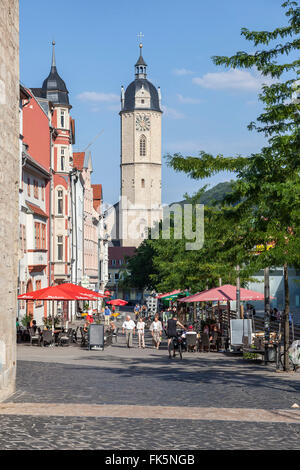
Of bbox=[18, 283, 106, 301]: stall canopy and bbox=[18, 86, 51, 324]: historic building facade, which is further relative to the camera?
bbox=[18, 86, 51, 324]: historic building facade

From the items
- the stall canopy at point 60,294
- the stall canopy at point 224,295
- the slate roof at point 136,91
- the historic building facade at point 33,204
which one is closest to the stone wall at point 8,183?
the stall canopy at point 224,295

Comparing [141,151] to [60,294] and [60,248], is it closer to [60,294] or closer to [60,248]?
[60,248]

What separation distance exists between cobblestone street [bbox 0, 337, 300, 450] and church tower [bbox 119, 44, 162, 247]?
137 metres

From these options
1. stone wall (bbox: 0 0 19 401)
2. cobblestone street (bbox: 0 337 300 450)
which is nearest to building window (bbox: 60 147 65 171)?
cobblestone street (bbox: 0 337 300 450)

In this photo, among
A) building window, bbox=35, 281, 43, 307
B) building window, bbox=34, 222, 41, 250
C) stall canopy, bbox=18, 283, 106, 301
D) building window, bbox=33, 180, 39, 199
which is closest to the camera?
stall canopy, bbox=18, 283, 106, 301

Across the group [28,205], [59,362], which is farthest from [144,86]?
[59,362]

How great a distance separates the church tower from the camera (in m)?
161

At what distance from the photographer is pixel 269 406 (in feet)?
46.7

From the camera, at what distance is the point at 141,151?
16312cm

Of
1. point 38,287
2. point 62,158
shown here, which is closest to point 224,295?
point 38,287

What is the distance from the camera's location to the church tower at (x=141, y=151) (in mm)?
161250

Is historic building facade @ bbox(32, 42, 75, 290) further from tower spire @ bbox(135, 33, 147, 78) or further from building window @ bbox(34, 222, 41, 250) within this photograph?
tower spire @ bbox(135, 33, 147, 78)
